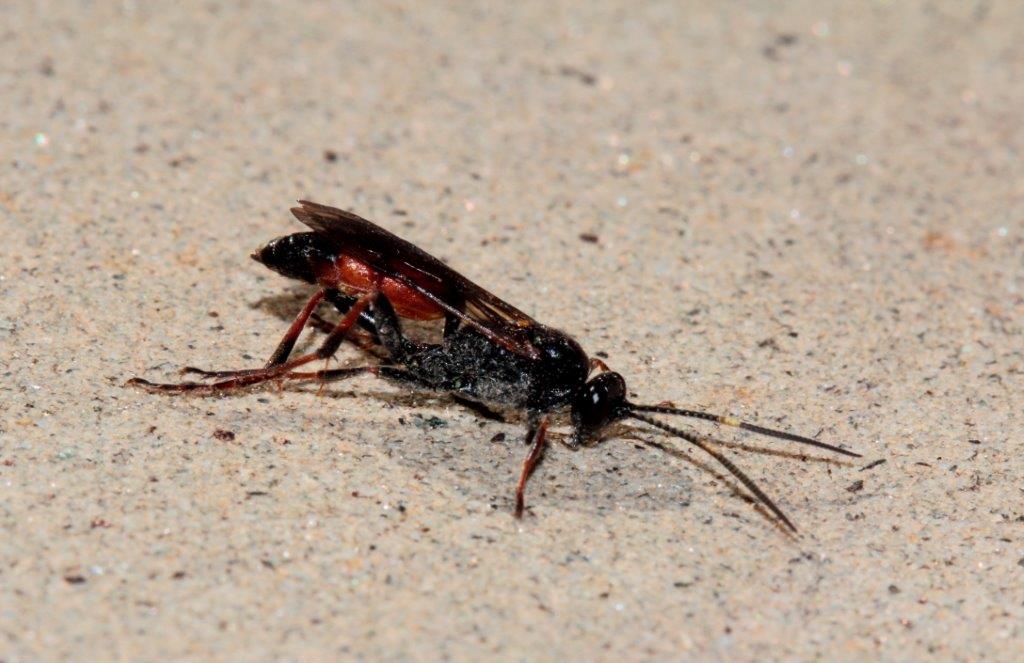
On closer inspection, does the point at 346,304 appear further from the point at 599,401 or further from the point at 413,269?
the point at 599,401

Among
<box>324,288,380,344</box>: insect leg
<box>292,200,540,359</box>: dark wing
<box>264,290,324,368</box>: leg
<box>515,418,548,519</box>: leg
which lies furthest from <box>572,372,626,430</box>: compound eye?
<box>264,290,324,368</box>: leg

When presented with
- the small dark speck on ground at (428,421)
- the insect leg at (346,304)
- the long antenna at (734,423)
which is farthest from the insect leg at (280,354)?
the long antenna at (734,423)

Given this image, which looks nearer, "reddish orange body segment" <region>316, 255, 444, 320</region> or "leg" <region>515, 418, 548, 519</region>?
"leg" <region>515, 418, 548, 519</region>

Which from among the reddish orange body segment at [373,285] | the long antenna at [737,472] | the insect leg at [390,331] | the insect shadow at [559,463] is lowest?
the insect shadow at [559,463]

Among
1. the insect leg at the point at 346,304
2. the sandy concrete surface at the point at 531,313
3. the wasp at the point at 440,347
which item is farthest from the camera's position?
the insect leg at the point at 346,304

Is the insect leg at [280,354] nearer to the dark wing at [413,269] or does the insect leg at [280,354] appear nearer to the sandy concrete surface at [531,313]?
the sandy concrete surface at [531,313]

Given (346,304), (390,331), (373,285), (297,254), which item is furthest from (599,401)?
(297,254)

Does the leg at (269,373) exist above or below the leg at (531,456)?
above

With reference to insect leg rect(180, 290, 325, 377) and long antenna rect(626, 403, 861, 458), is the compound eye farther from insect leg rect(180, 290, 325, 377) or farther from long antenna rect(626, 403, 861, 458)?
insect leg rect(180, 290, 325, 377)
